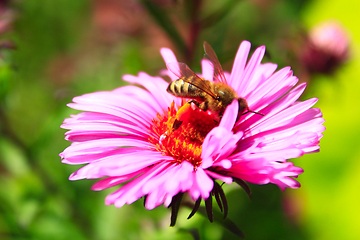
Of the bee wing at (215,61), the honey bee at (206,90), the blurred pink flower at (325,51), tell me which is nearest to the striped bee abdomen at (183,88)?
the honey bee at (206,90)

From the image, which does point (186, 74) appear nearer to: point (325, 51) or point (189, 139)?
point (189, 139)

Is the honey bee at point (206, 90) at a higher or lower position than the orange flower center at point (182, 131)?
higher

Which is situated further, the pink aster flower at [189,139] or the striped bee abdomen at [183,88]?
the striped bee abdomen at [183,88]

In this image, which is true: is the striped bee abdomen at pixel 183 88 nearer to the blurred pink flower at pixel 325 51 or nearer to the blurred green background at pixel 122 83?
the blurred green background at pixel 122 83

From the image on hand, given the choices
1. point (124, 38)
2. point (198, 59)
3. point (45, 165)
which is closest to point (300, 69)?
point (198, 59)

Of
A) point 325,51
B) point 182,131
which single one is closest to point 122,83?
point 182,131

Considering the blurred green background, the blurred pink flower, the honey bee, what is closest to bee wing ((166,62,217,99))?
the honey bee

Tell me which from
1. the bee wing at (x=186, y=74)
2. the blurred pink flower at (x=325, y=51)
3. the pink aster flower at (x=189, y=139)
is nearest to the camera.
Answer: the pink aster flower at (x=189, y=139)

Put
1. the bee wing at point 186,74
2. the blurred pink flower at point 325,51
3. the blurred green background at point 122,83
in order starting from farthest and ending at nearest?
the blurred pink flower at point 325,51 < the blurred green background at point 122,83 < the bee wing at point 186,74
